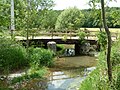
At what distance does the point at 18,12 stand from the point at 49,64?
13.0 ft

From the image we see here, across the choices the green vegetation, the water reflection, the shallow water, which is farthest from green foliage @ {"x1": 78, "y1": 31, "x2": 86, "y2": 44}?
the water reflection

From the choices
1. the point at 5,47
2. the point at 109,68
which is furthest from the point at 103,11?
the point at 5,47

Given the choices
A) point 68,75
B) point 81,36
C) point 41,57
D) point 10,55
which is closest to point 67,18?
point 81,36

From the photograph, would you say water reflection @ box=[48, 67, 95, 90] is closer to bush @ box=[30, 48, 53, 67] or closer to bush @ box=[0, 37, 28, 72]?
bush @ box=[30, 48, 53, 67]

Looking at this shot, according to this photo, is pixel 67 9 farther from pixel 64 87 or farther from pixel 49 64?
pixel 64 87

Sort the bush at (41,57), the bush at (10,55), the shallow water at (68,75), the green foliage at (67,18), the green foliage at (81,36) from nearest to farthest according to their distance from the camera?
1. the shallow water at (68,75)
2. the bush at (10,55)
3. the bush at (41,57)
4. the green foliage at (81,36)
5. the green foliage at (67,18)

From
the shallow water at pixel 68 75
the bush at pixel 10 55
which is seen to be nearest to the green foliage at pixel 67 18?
the shallow water at pixel 68 75

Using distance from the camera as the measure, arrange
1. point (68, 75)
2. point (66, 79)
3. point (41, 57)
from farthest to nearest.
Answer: point (41, 57) → point (68, 75) → point (66, 79)

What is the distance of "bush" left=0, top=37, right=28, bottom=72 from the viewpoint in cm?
1714

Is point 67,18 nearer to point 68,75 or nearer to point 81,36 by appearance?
point 81,36

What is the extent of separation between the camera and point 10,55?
1777 cm

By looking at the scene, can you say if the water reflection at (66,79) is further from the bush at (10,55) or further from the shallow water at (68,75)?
the bush at (10,55)

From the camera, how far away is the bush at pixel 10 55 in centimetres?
1714

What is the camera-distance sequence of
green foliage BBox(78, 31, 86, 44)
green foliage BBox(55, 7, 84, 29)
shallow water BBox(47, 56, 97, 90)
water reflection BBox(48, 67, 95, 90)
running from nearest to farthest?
water reflection BBox(48, 67, 95, 90) < shallow water BBox(47, 56, 97, 90) < green foliage BBox(78, 31, 86, 44) < green foliage BBox(55, 7, 84, 29)
